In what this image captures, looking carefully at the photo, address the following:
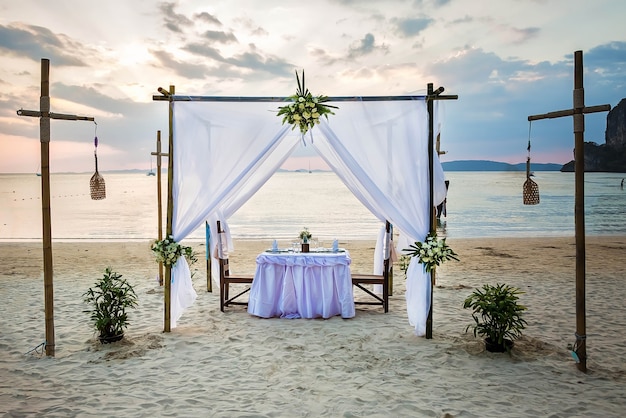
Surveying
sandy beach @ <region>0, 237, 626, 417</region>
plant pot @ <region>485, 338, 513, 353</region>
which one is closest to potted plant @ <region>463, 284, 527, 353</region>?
plant pot @ <region>485, 338, 513, 353</region>

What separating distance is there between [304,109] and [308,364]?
274 centimetres

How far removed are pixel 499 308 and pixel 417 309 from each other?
96 cm

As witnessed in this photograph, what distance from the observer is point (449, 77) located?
59.2 ft

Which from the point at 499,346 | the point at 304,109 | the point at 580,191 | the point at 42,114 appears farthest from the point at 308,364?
the point at 42,114

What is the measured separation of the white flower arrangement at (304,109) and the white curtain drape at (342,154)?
252mm

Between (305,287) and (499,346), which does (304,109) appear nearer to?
(305,287)

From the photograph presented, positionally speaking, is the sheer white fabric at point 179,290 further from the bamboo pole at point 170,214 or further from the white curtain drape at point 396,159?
the white curtain drape at point 396,159

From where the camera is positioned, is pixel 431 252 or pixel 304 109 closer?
pixel 431 252

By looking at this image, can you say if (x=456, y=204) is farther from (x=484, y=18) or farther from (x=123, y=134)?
(x=123, y=134)

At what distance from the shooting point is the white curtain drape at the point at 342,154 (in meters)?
5.42

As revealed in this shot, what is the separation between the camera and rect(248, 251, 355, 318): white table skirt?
6.14 m

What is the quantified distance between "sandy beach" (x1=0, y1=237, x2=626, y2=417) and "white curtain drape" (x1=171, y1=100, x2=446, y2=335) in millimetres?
919

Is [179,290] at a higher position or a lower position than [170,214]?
lower

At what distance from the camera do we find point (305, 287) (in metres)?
6.16
